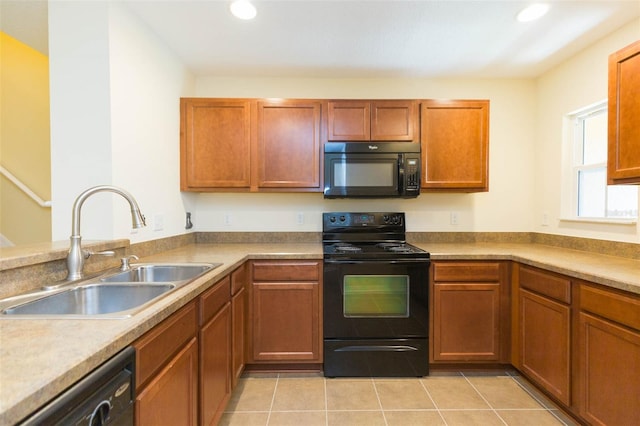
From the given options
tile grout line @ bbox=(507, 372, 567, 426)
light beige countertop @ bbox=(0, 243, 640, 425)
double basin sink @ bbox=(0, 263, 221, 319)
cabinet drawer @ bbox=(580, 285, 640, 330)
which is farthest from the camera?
tile grout line @ bbox=(507, 372, 567, 426)

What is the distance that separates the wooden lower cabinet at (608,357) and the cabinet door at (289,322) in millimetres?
1553

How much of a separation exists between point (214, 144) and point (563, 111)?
290cm

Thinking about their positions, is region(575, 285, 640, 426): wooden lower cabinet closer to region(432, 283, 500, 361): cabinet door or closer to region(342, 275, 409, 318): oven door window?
region(432, 283, 500, 361): cabinet door

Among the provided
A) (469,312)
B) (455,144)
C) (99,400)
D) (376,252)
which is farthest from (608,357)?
(99,400)

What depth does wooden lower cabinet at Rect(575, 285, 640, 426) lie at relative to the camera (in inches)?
55.2

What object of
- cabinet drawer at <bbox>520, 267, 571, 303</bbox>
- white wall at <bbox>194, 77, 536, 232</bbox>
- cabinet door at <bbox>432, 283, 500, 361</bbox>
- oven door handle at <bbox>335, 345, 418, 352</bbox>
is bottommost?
oven door handle at <bbox>335, 345, 418, 352</bbox>

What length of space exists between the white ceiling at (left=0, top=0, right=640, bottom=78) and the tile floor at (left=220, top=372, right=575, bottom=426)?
2441 mm

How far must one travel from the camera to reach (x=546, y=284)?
192 centimetres

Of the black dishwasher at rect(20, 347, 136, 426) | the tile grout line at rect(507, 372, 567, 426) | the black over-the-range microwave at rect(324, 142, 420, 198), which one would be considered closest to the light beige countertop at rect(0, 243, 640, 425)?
the black dishwasher at rect(20, 347, 136, 426)

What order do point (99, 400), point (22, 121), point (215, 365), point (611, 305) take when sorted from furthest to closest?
1. point (22, 121)
2. point (215, 365)
3. point (611, 305)
4. point (99, 400)

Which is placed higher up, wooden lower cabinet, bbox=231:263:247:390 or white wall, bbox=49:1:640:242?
white wall, bbox=49:1:640:242

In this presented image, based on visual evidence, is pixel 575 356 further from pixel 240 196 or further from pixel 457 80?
pixel 240 196

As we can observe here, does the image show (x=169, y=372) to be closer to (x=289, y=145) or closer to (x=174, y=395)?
(x=174, y=395)

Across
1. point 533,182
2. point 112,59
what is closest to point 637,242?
point 533,182
